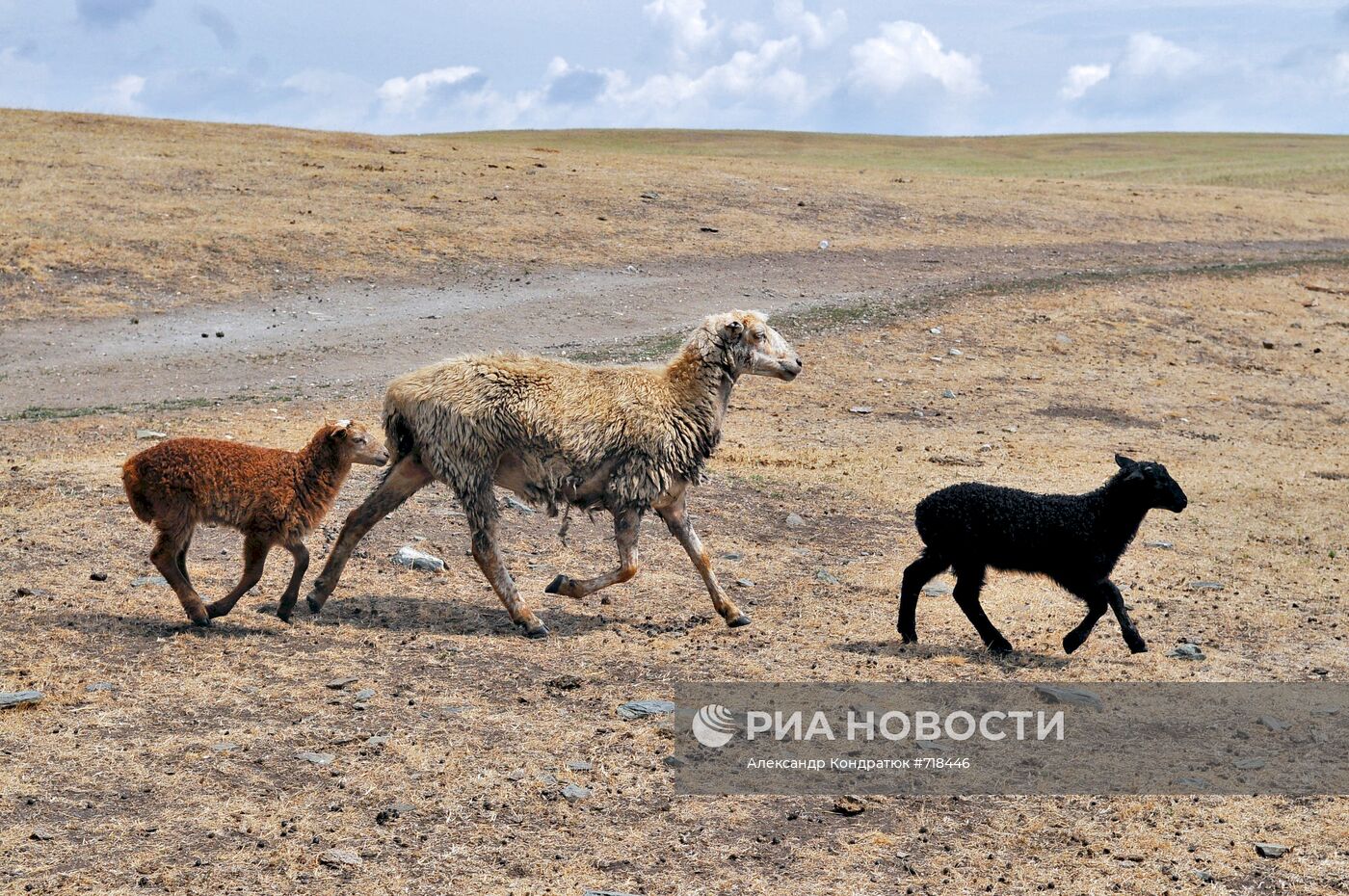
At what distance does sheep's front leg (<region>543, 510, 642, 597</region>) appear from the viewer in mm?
8812

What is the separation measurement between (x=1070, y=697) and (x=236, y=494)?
493cm

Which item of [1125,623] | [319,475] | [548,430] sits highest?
[548,430]

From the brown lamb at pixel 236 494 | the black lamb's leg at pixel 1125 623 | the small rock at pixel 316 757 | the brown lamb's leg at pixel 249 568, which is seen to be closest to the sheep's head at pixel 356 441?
the brown lamb at pixel 236 494

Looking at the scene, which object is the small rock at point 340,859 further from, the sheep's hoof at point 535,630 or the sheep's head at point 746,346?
the sheep's head at point 746,346

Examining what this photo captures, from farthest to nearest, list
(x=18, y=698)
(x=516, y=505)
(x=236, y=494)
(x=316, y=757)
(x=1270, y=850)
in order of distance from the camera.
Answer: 1. (x=516, y=505)
2. (x=236, y=494)
3. (x=18, y=698)
4. (x=316, y=757)
5. (x=1270, y=850)

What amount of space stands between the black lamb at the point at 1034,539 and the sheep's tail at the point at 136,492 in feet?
15.0

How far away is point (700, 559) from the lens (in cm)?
917

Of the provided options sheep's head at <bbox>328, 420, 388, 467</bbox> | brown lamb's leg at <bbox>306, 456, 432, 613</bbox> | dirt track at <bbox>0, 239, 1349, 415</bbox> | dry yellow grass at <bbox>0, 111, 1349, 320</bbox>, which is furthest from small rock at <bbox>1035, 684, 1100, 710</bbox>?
dry yellow grass at <bbox>0, 111, 1349, 320</bbox>

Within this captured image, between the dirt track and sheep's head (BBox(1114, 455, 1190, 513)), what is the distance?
10150 millimetres

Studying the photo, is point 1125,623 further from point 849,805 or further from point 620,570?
point 620,570

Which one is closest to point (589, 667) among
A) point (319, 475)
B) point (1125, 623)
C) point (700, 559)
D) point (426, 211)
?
point (700, 559)

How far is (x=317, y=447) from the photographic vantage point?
8.77m

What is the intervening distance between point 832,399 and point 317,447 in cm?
957

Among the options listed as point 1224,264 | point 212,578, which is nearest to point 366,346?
point 212,578
